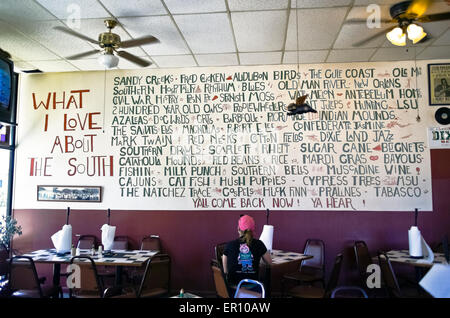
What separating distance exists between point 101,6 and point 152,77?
6.41 ft

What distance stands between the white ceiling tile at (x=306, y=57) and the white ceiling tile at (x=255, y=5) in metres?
1.26

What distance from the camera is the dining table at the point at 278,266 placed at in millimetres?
3797

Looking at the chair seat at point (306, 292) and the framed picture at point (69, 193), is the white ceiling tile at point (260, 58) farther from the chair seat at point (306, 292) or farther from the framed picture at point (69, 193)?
the chair seat at point (306, 292)

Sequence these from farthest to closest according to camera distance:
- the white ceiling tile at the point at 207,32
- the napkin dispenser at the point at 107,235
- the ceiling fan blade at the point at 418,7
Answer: the napkin dispenser at the point at 107,235, the white ceiling tile at the point at 207,32, the ceiling fan blade at the point at 418,7

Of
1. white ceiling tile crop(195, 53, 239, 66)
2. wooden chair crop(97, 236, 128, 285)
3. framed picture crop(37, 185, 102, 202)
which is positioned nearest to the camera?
A: white ceiling tile crop(195, 53, 239, 66)

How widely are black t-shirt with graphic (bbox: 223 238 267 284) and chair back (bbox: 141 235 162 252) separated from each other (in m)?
2.25

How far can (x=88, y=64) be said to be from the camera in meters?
5.42

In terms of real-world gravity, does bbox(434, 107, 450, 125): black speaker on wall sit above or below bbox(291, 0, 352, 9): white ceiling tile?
below

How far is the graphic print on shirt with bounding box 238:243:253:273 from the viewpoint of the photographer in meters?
3.36

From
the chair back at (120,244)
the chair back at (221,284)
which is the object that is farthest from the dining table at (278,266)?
the chair back at (120,244)

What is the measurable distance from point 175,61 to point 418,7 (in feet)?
11.4

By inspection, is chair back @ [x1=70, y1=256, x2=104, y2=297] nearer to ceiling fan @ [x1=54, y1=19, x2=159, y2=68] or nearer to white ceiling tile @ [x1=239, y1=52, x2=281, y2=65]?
ceiling fan @ [x1=54, y1=19, x2=159, y2=68]

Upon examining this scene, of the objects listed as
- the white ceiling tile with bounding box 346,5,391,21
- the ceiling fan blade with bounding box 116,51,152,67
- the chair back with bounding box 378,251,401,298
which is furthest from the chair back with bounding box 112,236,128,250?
the white ceiling tile with bounding box 346,5,391,21

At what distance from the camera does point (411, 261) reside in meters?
3.93
